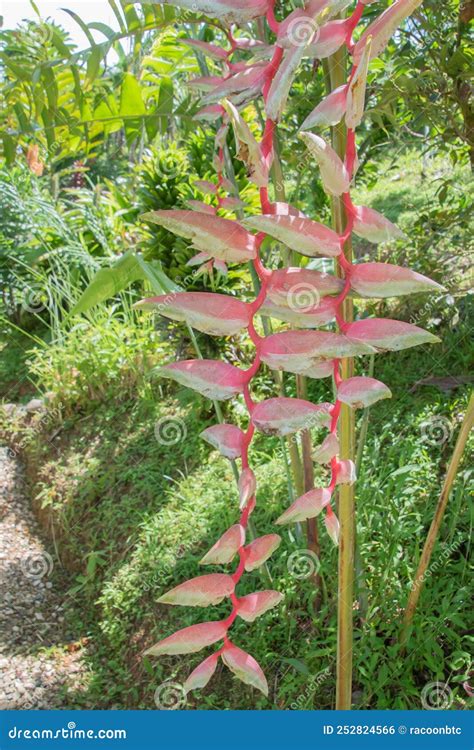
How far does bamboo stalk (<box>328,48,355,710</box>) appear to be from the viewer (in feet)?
2.36

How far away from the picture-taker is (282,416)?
0.46 m

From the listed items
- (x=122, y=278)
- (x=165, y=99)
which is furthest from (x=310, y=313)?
(x=165, y=99)

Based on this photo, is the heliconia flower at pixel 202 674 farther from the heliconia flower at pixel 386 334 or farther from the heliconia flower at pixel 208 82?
the heliconia flower at pixel 208 82

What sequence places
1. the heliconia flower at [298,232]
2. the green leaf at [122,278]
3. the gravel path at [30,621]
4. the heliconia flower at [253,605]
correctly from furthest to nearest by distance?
the gravel path at [30,621] → the green leaf at [122,278] → the heliconia flower at [253,605] → the heliconia flower at [298,232]

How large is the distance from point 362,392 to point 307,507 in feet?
0.35

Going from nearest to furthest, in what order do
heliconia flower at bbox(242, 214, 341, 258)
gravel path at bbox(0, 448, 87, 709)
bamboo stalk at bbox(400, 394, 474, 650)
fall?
heliconia flower at bbox(242, 214, 341, 258)
bamboo stalk at bbox(400, 394, 474, 650)
gravel path at bbox(0, 448, 87, 709)

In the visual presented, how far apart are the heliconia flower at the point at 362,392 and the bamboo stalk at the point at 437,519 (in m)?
0.53

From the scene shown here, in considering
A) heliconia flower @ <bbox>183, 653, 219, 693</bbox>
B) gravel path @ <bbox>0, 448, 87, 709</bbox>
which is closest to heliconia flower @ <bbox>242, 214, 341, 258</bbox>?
heliconia flower @ <bbox>183, 653, 219, 693</bbox>

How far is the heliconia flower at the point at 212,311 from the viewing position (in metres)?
0.46

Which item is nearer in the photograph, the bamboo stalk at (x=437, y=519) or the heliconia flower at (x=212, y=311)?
the heliconia flower at (x=212, y=311)

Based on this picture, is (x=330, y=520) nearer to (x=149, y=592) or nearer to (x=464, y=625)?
(x=464, y=625)

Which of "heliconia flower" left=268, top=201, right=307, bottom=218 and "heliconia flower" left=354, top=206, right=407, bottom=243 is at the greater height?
"heliconia flower" left=268, top=201, right=307, bottom=218

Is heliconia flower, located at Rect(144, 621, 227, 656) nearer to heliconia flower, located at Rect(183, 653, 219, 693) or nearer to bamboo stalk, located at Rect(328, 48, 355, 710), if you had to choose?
heliconia flower, located at Rect(183, 653, 219, 693)

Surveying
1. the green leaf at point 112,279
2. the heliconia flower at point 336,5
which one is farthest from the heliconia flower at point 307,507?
the green leaf at point 112,279
